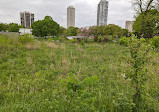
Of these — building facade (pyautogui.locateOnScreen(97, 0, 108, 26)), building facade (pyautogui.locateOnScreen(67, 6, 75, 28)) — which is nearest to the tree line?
building facade (pyautogui.locateOnScreen(97, 0, 108, 26))

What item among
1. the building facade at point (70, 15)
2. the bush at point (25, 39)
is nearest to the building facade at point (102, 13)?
the building facade at point (70, 15)

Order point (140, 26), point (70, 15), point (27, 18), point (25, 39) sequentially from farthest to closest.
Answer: point (70, 15), point (27, 18), point (140, 26), point (25, 39)

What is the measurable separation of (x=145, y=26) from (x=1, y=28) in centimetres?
4918

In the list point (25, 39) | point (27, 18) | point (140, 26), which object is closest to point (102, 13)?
point (140, 26)

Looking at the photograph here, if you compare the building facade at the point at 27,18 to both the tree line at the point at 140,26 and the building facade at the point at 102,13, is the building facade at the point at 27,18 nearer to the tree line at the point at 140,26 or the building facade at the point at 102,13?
the building facade at the point at 102,13

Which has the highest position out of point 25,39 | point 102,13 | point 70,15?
point 70,15

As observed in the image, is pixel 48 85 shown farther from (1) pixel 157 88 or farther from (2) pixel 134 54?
(1) pixel 157 88

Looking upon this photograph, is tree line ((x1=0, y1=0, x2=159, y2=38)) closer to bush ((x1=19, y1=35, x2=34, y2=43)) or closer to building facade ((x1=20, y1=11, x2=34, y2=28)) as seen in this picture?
bush ((x1=19, y1=35, x2=34, y2=43))

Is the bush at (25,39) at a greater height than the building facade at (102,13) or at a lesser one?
lesser

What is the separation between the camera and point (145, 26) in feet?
54.7

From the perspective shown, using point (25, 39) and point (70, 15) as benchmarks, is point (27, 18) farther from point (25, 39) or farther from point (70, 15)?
point (25, 39)

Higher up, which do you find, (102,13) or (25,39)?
(102,13)

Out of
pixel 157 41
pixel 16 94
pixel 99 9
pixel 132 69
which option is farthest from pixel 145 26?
pixel 99 9

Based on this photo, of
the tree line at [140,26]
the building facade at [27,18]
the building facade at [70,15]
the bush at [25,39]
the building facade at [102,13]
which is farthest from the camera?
the building facade at [70,15]
